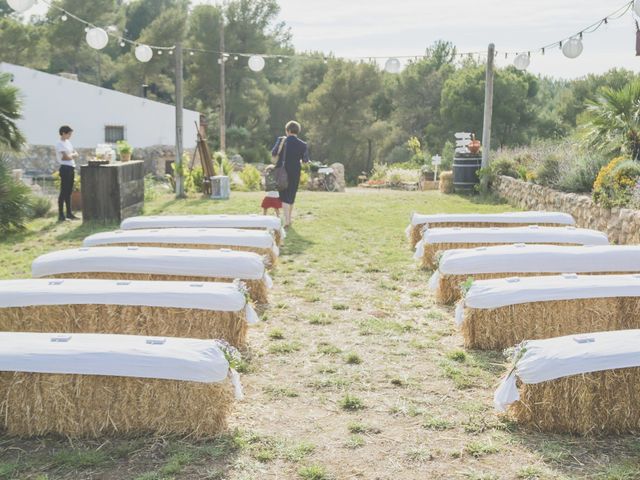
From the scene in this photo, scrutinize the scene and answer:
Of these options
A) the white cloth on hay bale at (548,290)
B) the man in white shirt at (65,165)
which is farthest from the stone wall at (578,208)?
the man in white shirt at (65,165)

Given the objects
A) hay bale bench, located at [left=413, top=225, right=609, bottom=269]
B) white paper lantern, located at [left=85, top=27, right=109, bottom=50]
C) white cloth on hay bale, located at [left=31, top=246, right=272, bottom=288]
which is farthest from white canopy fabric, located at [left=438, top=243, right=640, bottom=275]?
white paper lantern, located at [left=85, top=27, right=109, bottom=50]

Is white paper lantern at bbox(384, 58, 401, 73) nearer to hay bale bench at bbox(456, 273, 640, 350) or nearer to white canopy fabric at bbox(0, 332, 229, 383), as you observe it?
hay bale bench at bbox(456, 273, 640, 350)

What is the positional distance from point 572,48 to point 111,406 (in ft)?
33.3

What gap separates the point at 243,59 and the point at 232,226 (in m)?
33.6

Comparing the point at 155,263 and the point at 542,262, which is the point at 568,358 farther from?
the point at 155,263

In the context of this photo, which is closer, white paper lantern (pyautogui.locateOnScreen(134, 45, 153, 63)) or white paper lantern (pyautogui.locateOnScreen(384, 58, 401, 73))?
white paper lantern (pyautogui.locateOnScreen(134, 45, 153, 63))

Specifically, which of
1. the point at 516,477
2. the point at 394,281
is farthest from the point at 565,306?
the point at 394,281

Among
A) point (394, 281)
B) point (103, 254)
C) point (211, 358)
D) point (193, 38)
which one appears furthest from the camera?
point (193, 38)

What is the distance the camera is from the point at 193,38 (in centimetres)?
4003

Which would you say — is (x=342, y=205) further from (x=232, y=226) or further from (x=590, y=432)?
(x=590, y=432)

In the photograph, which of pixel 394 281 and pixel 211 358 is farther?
pixel 394 281

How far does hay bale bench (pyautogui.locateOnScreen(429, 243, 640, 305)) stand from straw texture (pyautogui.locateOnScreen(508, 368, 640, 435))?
2133 mm

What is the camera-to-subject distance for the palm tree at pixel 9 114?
10000 millimetres

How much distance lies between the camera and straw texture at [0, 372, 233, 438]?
141 inches
